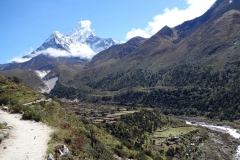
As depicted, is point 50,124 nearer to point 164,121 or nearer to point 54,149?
point 54,149

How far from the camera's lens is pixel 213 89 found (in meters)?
192

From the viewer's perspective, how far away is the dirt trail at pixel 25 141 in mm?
21672

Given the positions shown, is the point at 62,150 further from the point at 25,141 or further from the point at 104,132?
the point at 104,132

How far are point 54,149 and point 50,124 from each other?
9.78m

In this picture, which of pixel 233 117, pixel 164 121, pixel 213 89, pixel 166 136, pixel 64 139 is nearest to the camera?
pixel 64 139

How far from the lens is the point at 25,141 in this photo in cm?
2550

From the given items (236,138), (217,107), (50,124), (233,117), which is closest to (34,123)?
(50,124)

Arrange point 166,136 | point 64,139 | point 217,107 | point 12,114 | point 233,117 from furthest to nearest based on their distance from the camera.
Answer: point 217,107 → point 233,117 → point 166,136 → point 12,114 → point 64,139

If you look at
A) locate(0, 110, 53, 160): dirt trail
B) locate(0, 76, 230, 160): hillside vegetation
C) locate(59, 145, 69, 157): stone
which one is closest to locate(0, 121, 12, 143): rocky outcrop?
locate(0, 110, 53, 160): dirt trail

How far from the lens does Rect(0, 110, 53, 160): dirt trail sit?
2167 cm

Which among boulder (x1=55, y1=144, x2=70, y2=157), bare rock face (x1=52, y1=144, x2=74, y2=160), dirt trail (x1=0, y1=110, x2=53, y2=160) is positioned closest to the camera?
dirt trail (x1=0, y1=110, x2=53, y2=160)

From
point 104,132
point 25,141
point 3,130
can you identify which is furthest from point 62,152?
point 104,132

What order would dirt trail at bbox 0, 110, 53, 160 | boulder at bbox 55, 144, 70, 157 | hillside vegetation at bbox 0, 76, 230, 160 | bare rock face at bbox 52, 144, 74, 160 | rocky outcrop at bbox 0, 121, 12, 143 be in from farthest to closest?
hillside vegetation at bbox 0, 76, 230, 160 → rocky outcrop at bbox 0, 121, 12, 143 → boulder at bbox 55, 144, 70, 157 → bare rock face at bbox 52, 144, 74, 160 → dirt trail at bbox 0, 110, 53, 160

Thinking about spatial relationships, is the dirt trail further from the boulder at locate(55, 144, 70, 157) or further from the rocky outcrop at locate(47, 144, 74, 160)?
the boulder at locate(55, 144, 70, 157)
